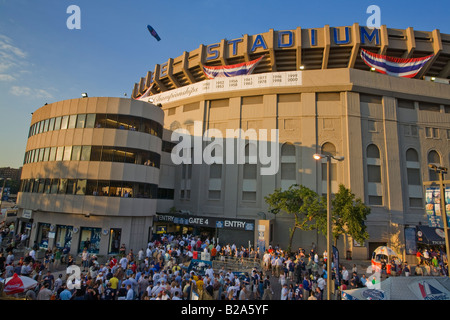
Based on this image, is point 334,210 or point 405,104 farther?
point 405,104

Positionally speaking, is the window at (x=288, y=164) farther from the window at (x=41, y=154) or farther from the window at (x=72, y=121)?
the window at (x=41, y=154)

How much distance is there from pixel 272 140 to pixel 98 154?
21117 mm

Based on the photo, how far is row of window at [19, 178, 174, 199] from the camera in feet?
86.2

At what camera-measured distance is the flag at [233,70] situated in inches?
1401

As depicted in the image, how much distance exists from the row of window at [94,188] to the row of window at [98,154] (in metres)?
2.37

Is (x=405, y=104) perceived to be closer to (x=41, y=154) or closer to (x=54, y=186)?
(x=54, y=186)

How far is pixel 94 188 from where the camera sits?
26.3m

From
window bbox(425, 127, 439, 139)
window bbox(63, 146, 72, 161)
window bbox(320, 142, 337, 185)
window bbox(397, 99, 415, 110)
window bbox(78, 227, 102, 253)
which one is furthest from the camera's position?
window bbox(397, 99, 415, 110)

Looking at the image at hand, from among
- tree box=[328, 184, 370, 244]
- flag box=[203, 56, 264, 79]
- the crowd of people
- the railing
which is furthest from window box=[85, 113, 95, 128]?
tree box=[328, 184, 370, 244]

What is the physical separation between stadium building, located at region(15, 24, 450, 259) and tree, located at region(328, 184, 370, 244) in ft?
17.6

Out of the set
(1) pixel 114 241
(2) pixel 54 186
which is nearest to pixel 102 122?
(2) pixel 54 186

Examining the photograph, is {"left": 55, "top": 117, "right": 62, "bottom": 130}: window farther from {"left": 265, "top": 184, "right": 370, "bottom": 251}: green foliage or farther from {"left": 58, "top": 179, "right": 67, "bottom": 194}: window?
{"left": 265, "top": 184, "right": 370, "bottom": 251}: green foliage

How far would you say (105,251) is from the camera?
83.6ft
